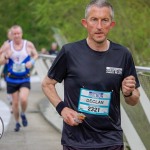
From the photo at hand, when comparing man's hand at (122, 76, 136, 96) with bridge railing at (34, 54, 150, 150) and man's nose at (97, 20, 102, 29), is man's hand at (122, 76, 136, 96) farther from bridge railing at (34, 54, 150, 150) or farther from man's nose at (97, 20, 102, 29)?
bridge railing at (34, 54, 150, 150)

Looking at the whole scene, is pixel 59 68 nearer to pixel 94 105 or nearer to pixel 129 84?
pixel 94 105

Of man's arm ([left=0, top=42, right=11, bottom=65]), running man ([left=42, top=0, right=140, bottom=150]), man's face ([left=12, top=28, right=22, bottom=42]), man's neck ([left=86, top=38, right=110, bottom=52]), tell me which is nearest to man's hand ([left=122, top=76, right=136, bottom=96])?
running man ([left=42, top=0, right=140, bottom=150])

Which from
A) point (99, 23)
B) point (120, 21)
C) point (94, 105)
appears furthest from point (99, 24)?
point (120, 21)

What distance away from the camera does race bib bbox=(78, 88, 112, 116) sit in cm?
509

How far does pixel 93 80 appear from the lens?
16.6 feet

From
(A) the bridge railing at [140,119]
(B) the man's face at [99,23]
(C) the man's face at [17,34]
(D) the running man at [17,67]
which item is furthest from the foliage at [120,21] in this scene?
(B) the man's face at [99,23]

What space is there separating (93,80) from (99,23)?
427 mm

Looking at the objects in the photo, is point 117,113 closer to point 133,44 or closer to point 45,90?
point 45,90

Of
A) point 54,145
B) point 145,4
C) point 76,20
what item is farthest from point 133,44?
point 54,145

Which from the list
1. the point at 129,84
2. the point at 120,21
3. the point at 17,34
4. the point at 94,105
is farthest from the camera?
the point at 120,21

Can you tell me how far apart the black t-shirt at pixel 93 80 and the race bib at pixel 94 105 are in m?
0.02

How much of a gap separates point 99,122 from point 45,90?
488 mm

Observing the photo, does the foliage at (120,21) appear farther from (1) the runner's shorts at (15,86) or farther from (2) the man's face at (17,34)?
(1) the runner's shorts at (15,86)

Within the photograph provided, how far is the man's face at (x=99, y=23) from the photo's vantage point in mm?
5000
